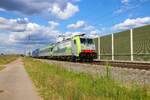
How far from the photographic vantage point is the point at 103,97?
33.5ft

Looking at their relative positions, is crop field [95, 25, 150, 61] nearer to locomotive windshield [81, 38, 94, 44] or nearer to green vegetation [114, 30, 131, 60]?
green vegetation [114, 30, 131, 60]

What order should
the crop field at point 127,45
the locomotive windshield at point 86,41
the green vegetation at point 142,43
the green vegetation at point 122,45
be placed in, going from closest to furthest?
the locomotive windshield at point 86,41
the green vegetation at point 142,43
the crop field at point 127,45
the green vegetation at point 122,45

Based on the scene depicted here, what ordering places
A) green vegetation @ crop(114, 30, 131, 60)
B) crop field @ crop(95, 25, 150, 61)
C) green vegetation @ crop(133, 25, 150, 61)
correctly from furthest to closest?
green vegetation @ crop(114, 30, 131, 60)
crop field @ crop(95, 25, 150, 61)
green vegetation @ crop(133, 25, 150, 61)

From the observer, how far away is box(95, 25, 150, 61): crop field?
144 ft

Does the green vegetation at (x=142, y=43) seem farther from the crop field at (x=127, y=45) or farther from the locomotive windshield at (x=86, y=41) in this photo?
the locomotive windshield at (x=86, y=41)

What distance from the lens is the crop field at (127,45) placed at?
4375 cm

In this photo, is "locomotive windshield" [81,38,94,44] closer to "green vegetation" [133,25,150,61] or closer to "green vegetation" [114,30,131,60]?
"green vegetation" [133,25,150,61]

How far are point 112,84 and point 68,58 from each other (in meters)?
34.7

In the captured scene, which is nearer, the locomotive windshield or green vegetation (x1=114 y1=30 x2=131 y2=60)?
the locomotive windshield

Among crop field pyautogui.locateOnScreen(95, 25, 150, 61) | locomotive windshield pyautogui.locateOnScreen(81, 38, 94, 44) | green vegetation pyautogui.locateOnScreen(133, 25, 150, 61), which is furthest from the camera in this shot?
crop field pyautogui.locateOnScreen(95, 25, 150, 61)

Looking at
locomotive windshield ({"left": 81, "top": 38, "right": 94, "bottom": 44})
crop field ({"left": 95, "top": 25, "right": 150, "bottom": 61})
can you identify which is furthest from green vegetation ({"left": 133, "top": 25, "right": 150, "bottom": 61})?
locomotive windshield ({"left": 81, "top": 38, "right": 94, "bottom": 44})

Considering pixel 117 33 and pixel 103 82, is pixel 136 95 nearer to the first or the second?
pixel 103 82

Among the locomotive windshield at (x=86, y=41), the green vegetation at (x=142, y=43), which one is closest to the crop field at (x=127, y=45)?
the green vegetation at (x=142, y=43)

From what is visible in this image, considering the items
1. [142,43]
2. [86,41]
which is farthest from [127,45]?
[86,41]
